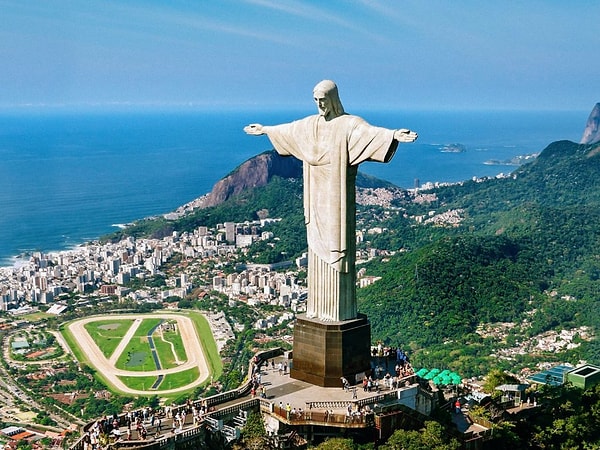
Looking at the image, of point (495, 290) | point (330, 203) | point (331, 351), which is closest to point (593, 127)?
point (495, 290)

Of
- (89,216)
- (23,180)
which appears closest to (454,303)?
(89,216)

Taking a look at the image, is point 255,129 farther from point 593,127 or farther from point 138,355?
point 593,127

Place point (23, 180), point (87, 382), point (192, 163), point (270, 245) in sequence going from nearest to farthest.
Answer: point (87, 382), point (270, 245), point (23, 180), point (192, 163)

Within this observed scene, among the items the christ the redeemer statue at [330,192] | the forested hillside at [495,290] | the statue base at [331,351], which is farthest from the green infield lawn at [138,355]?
the christ the redeemer statue at [330,192]

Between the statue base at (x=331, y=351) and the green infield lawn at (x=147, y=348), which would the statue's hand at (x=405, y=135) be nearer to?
the statue base at (x=331, y=351)

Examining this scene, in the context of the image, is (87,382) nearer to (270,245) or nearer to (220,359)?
(220,359)

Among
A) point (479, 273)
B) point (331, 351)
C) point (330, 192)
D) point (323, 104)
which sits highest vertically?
point (323, 104)

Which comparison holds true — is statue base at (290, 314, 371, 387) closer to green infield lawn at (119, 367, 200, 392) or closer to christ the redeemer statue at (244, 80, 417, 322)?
christ the redeemer statue at (244, 80, 417, 322)
